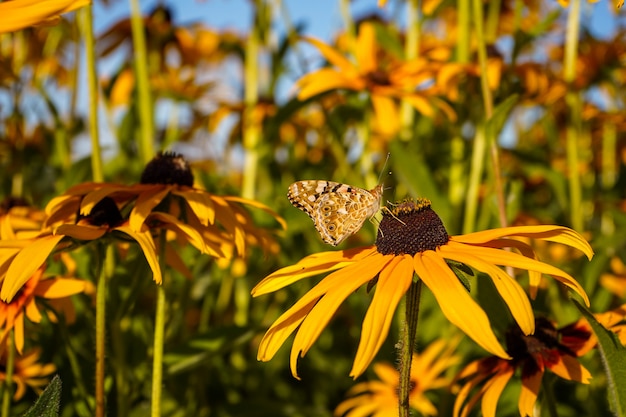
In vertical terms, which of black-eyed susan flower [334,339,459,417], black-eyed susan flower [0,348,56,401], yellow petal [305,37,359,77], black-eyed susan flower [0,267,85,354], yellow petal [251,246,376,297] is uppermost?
yellow petal [305,37,359,77]

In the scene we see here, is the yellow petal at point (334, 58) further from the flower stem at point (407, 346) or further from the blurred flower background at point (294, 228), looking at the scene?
the flower stem at point (407, 346)

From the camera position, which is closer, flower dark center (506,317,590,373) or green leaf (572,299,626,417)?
green leaf (572,299,626,417)

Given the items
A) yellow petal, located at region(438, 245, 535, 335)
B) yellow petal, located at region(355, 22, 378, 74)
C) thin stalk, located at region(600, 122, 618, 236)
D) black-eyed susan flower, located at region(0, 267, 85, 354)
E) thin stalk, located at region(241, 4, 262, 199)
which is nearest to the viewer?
yellow petal, located at region(438, 245, 535, 335)

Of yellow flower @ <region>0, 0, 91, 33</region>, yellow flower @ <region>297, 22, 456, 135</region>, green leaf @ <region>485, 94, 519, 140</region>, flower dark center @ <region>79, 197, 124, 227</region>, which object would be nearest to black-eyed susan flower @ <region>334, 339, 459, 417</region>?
green leaf @ <region>485, 94, 519, 140</region>

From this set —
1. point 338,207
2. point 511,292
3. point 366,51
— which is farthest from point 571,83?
point 511,292

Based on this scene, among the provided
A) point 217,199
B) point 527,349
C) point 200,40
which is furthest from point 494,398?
point 200,40

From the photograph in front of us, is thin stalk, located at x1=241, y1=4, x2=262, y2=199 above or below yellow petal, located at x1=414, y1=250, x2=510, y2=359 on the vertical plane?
above

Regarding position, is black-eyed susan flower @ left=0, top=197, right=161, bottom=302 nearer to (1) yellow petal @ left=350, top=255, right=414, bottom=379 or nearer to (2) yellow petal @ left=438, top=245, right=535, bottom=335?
(1) yellow petal @ left=350, top=255, right=414, bottom=379
